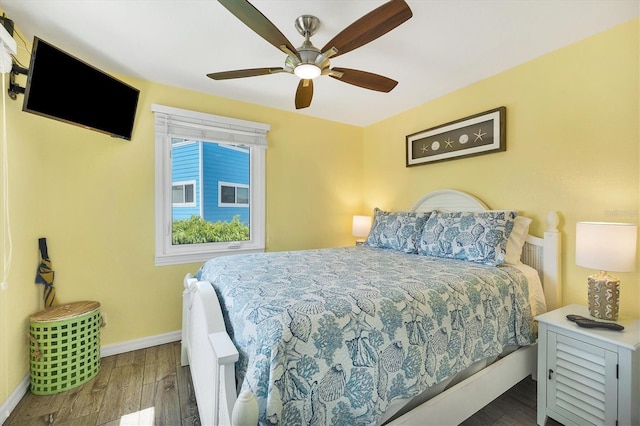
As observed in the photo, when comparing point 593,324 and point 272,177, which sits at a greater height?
point 272,177

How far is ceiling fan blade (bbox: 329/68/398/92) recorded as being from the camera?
6.28 ft

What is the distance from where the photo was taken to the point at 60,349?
1896 mm

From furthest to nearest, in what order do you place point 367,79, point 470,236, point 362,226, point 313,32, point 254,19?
point 362,226 → point 470,236 → point 367,79 → point 313,32 → point 254,19

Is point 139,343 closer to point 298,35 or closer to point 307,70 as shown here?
point 307,70

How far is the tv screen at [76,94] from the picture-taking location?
1638 millimetres

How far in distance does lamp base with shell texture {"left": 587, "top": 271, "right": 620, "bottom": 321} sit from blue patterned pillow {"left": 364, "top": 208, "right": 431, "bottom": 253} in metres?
1.14

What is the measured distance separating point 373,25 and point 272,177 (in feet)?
6.88

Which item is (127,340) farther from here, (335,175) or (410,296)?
(335,175)

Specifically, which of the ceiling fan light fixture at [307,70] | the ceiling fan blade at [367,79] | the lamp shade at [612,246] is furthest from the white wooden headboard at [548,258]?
the ceiling fan light fixture at [307,70]

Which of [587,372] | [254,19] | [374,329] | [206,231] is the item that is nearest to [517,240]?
[587,372]

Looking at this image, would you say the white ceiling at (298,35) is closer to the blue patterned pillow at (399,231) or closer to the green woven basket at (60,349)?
Result: the blue patterned pillow at (399,231)

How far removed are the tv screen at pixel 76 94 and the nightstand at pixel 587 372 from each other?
10.8 feet

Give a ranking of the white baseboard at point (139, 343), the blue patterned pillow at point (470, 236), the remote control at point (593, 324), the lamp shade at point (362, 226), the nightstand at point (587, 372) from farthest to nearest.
A: the lamp shade at point (362, 226), the white baseboard at point (139, 343), the blue patterned pillow at point (470, 236), the remote control at point (593, 324), the nightstand at point (587, 372)

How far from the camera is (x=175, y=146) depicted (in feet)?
9.14
